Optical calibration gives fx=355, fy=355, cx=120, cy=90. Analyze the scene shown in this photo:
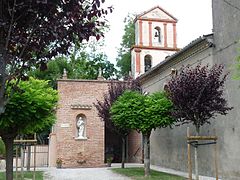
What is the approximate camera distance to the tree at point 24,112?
9.23 meters

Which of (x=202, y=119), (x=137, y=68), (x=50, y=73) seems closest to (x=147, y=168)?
(x=202, y=119)

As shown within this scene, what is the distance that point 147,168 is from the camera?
50.1 ft

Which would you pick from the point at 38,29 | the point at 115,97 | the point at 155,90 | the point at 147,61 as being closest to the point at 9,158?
the point at 38,29

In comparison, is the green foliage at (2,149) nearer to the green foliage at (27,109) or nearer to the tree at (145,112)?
the tree at (145,112)

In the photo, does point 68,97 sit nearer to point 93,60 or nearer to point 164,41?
point 164,41

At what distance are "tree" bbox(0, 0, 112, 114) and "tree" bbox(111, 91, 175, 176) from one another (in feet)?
33.9

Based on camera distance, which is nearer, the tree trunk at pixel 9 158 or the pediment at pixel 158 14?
the tree trunk at pixel 9 158

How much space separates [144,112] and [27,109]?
21.9 feet

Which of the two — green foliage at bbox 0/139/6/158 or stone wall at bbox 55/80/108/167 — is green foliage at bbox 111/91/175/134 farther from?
green foliage at bbox 0/139/6/158

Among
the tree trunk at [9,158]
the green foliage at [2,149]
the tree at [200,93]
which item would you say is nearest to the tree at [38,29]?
the tree trunk at [9,158]

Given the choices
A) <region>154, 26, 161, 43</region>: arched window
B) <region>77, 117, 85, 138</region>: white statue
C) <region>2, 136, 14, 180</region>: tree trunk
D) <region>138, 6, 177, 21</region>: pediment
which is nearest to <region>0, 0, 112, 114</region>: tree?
<region>2, 136, 14, 180</region>: tree trunk

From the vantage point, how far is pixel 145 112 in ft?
49.5

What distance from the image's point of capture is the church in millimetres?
13266

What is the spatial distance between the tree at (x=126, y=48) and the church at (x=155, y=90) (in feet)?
36.1
